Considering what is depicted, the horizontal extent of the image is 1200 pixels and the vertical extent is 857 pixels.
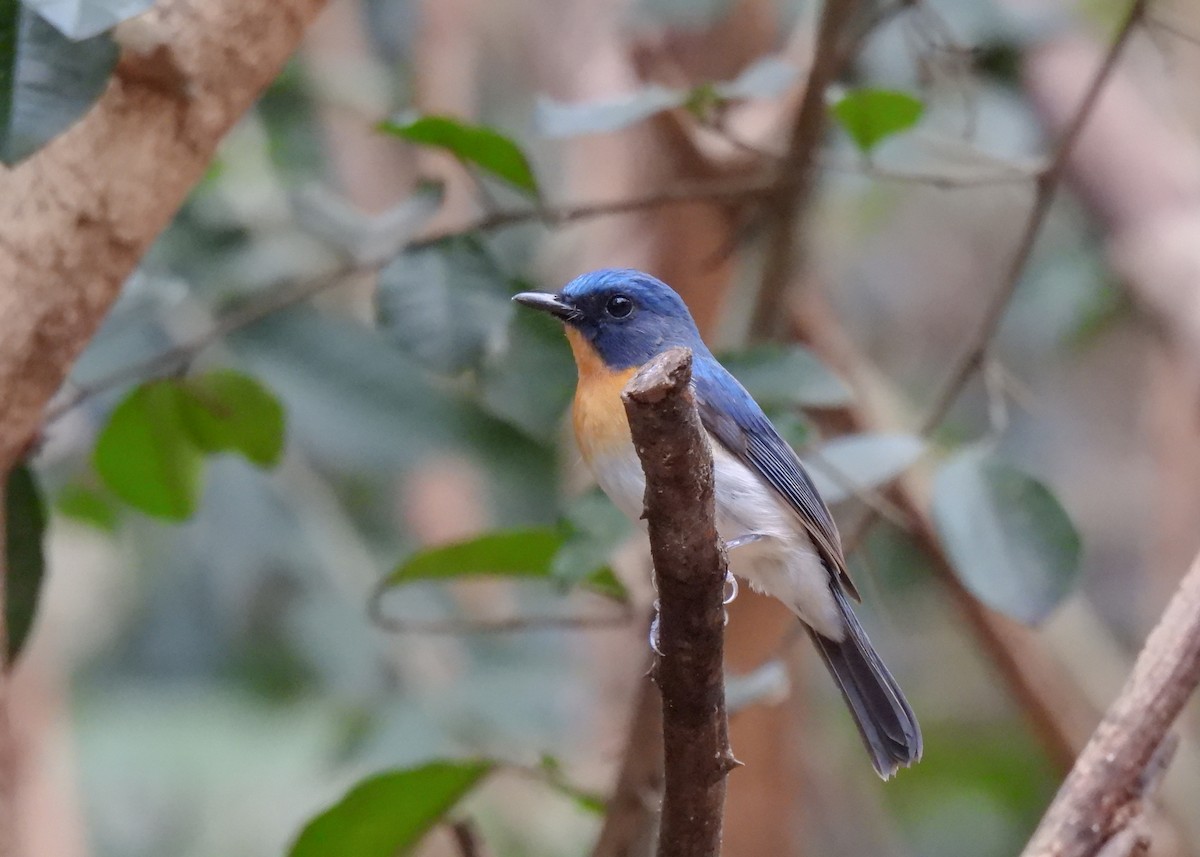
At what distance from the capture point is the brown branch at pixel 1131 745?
1.91 m

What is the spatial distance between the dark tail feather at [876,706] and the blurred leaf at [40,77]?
140cm

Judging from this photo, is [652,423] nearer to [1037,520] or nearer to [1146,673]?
[1146,673]

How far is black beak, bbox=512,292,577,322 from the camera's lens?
7.34ft

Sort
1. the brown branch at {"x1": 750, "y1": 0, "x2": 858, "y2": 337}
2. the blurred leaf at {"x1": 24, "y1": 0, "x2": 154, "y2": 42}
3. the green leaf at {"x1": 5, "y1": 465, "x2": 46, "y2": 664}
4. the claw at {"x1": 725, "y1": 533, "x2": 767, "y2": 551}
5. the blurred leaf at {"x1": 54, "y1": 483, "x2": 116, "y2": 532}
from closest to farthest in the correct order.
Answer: the blurred leaf at {"x1": 24, "y1": 0, "x2": 154, "y2": 42} < the claw at {"x1": 725, "y1": 533, "x2": 767, "y2": 551} < the green leaf at {"x1": 5, "y1": 465, "x2": 46, "y2": 664} < the brown branch at {"x1": 750, "y1": 0, "x2": 858, "y2": 337} < the blurred leaf at {"x1": 54, "y1": 483, "x2": 116, "y2": 532}

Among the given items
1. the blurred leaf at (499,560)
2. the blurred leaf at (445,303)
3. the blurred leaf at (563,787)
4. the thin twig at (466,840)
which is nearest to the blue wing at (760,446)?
the blurred leaf at (445,303)

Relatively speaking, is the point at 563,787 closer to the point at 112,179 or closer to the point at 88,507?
A: the point at 112,179

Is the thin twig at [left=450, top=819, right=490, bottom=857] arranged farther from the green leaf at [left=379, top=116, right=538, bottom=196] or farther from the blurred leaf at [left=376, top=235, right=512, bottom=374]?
the green leaf at [left=379, top=116, right=538, bottom=196]

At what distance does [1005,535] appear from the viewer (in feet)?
7.54

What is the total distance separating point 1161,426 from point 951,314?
4.86ft

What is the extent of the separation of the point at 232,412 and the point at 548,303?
2.37 feet

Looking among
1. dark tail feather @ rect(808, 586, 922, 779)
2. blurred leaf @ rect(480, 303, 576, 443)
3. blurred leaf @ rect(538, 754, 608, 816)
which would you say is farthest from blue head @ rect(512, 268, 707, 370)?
blurred leaf @ rect(538, 754, 608, 816)

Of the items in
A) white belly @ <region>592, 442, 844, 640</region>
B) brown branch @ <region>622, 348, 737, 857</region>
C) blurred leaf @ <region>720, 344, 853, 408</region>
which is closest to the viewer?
brown branch @ <region>622, 348, 737, 857</region>

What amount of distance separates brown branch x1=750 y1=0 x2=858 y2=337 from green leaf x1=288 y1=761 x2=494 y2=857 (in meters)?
1.10

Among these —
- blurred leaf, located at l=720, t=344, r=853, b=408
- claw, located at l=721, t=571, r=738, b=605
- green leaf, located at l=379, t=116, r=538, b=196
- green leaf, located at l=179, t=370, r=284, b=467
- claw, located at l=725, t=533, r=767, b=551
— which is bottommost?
claw, located at l=721, t=571, r=738, b=605
